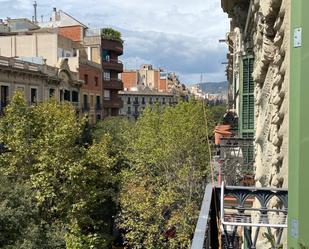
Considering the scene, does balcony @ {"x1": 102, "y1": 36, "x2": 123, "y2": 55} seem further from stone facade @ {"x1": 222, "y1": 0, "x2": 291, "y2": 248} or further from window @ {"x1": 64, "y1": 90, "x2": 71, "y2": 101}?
stone facade @ {"x1": 222, "y1": 0, "x2": 291, "y2": 248}

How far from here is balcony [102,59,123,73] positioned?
4838 centimetres

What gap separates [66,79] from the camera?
3800cm

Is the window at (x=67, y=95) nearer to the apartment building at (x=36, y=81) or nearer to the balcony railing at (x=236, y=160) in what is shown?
the apartment building at (x=36, y=81)

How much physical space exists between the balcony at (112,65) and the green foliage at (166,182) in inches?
968

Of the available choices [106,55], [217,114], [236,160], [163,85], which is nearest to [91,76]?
[106,55]

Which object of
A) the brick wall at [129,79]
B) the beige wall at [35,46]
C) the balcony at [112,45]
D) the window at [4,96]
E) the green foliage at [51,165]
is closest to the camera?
the green foliage at [51,165]

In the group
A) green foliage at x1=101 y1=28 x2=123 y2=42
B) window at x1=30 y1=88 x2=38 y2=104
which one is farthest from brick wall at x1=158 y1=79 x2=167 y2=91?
window at x1=30 y1=88 x2=38 y2=104

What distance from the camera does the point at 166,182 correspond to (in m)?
21.5

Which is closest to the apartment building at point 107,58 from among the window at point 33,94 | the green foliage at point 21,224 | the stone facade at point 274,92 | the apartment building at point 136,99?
the window at point 33,94

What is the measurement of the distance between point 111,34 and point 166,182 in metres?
32.4

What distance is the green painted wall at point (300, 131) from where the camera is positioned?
4.10m

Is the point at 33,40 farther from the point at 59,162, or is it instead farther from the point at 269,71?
the point at 269,71

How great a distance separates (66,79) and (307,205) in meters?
35.3

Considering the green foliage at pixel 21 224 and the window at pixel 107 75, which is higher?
the window at pixel 107 75
